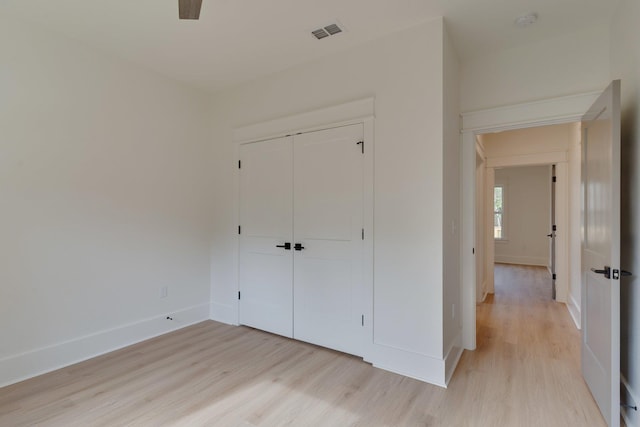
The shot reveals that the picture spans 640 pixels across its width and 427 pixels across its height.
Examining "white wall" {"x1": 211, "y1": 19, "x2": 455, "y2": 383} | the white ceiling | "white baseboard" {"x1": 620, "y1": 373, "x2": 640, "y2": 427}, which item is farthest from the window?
"white wall" {"x1": 211, "y1": 19, "x2": 455, "y2": 383}

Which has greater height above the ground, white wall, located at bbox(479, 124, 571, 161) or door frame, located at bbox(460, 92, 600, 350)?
white wall, located at bbox(479, 124, 571, 161)

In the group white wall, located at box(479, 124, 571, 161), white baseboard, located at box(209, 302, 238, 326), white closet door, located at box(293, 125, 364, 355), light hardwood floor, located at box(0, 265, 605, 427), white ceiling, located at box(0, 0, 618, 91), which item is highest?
white ceiling, located at box(0, 0, 618, 91)

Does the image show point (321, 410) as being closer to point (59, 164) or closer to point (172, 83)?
point (59, 164)

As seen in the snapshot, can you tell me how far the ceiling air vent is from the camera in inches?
101

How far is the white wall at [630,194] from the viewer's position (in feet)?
6.28

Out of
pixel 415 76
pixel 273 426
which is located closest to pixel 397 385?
pixel 273 426

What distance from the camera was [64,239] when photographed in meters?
2.72

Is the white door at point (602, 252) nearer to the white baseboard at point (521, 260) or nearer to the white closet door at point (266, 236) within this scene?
the white closet door at point (266, 236)

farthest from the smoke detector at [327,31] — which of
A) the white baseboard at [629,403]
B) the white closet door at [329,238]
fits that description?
the white baseboard at [629,403]

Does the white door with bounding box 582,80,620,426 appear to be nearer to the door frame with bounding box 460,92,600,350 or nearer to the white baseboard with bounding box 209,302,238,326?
the door frame with bounding box 460,92,600,350

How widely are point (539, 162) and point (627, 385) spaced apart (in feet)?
11.7

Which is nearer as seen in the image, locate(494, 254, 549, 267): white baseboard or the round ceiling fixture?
the round ceiling fixture

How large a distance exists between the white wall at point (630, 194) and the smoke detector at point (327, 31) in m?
1.92

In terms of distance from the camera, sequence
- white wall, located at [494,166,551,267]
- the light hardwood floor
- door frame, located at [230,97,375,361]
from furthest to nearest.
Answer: white wall, located at [494,166,551,267]
door frame, located at [230,97,375,361]
the light hardwood floor
